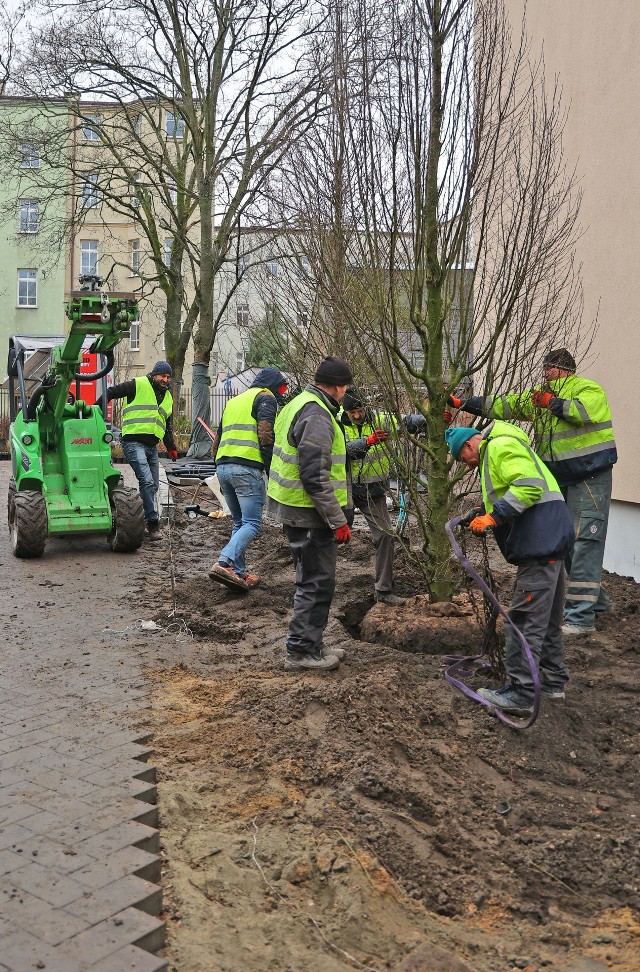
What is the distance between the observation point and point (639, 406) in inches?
336

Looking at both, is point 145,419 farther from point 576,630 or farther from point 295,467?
point 576,630

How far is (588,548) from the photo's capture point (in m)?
6.70

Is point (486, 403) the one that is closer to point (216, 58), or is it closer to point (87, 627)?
point (87, 627)

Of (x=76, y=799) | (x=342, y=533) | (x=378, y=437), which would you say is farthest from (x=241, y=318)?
(x=76, y=799)

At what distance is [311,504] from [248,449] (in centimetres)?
242

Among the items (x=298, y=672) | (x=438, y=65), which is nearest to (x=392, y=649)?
(x=298, y=672)

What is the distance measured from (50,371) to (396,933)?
7873 millimetres

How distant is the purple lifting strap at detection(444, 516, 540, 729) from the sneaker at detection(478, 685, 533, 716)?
0.04 m

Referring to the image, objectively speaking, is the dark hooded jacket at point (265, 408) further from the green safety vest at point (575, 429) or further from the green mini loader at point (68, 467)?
the green safety vest at point (575, 429)

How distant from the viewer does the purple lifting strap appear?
184 inches

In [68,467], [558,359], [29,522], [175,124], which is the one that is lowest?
[29,522]

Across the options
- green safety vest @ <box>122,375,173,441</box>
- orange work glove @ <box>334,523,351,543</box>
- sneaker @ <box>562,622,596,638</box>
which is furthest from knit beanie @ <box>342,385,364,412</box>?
green safety vest @ <box>122,375,173,441</box>

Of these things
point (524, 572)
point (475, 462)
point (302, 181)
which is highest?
point (302, 181)

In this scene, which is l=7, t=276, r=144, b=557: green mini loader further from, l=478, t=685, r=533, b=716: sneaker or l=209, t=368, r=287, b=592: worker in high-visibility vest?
l=478, t=685, r=533, b=716: sneaker
